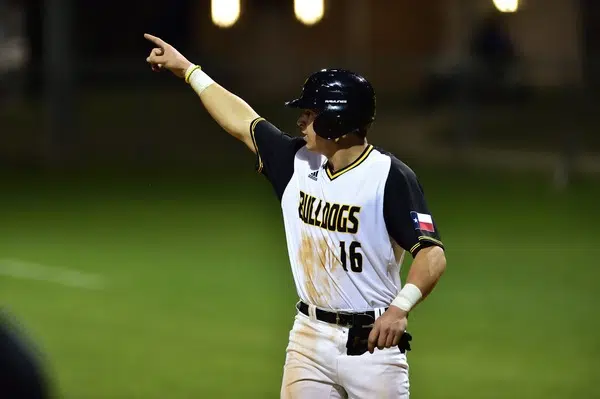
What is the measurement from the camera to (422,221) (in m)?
4.84

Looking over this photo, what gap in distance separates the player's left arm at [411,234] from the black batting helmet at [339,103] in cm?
26

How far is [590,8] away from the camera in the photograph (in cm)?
2752

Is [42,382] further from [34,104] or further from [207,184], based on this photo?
[34,104]

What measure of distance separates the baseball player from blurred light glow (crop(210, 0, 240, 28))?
959 inches

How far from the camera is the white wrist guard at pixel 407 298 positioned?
185 inches

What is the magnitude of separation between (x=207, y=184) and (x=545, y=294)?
943 cm

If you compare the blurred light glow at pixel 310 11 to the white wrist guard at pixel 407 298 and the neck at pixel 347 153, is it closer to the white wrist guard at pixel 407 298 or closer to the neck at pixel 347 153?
the neck at pixel 347 153

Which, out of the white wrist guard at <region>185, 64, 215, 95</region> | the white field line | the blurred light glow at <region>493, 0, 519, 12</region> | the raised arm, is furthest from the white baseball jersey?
the blurred light glow at <region>493, 0, 519, 12</region>

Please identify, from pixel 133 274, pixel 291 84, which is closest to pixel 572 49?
pixel 291 84

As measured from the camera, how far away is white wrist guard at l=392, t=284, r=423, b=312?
4707 mm

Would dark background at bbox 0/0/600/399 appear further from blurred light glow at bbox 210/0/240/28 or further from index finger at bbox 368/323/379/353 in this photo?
index finger at bbox 368/323/379/353

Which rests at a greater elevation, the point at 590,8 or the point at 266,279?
the point at 590,8

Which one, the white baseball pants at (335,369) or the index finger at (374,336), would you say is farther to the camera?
the white baseball pants at (335,369)

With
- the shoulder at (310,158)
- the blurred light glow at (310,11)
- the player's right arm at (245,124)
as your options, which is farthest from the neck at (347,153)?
the blurred light glow at (310,11)
